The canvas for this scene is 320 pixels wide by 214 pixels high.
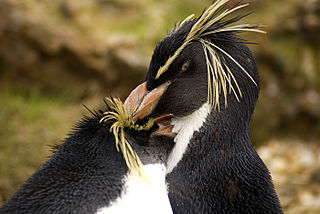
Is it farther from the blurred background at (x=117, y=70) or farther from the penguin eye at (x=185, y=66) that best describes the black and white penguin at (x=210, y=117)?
the blurred background at (x=117, y=70)

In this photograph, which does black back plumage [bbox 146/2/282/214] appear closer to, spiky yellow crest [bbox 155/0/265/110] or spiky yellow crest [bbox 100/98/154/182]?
spiky yellow crest [bbox 155/0/265/110]

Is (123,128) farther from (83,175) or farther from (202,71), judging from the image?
(202,71)

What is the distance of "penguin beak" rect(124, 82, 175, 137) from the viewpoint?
223cm

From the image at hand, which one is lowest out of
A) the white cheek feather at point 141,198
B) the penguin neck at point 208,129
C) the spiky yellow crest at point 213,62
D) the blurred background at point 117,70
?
the white cheek feather at point 141,198

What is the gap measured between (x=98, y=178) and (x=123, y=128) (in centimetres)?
26

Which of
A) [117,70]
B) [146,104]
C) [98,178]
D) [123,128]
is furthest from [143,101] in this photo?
[117,70]

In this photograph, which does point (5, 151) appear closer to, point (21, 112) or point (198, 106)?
point (21, 112)

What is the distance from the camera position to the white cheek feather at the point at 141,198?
75.7 inches

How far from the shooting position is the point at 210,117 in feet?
7.20

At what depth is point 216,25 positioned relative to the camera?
2.30 m

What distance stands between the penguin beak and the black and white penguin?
0.07 ft

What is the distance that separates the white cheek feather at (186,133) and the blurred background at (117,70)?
1683 millimetres

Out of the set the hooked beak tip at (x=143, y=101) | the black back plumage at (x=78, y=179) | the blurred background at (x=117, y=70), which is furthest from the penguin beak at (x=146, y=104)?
the blurred background at (x=117, y=70)

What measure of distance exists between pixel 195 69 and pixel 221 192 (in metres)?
0.53
